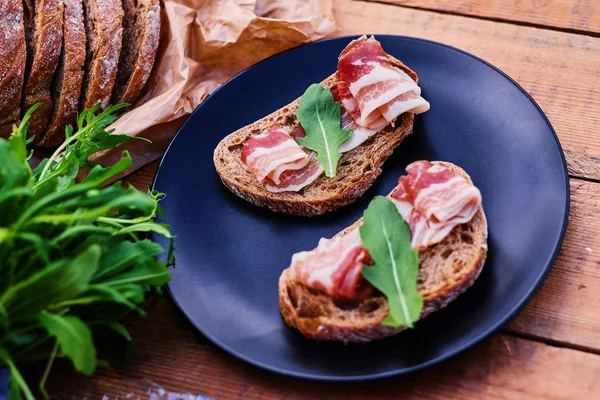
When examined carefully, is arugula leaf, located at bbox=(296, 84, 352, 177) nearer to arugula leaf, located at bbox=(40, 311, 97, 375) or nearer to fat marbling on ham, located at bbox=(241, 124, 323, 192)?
fat marbling on ham, located at bbox=(241, 124, 323, 192)

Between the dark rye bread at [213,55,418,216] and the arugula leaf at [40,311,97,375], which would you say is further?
the dark rye bread at [213,55,418,216]

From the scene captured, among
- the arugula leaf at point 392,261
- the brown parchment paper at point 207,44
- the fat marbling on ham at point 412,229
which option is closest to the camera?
the arugula leaf at point 392,261

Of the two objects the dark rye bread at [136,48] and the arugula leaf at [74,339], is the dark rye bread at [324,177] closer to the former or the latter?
the dark rye bread at [136,48]

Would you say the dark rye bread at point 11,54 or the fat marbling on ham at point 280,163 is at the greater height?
the dark rye bread at point 11,54

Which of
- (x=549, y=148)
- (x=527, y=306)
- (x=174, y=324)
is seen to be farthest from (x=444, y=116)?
(x=174, y=324)

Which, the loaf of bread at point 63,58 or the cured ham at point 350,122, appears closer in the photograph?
the cured ham at point 350,122

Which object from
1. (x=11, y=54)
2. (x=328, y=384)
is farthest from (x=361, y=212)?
(x=11, y=54)

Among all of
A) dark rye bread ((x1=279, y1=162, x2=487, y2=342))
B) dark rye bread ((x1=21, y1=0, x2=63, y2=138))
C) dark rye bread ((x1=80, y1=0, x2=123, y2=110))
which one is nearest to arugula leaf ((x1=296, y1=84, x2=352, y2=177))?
dark rye bread ((x1=279, y1=162, x2=487, y2=342))

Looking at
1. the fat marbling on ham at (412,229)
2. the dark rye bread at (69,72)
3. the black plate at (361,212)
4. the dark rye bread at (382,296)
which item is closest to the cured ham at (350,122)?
the black plate at (361,212)
